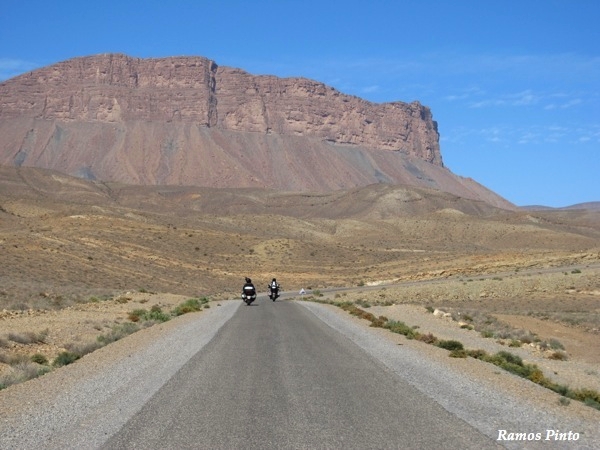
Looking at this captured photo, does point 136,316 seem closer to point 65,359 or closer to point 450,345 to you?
point 65,359

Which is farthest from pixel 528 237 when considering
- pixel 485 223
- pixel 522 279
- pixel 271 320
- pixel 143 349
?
pixel 143 349

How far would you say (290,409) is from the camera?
998 cm

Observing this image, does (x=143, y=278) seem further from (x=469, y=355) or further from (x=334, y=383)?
(x=334, y=383)

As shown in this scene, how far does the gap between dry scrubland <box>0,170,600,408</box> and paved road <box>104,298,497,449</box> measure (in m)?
4.18

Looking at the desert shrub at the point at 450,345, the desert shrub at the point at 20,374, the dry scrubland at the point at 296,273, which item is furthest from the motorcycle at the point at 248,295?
the desert shrub at the point at 20,374

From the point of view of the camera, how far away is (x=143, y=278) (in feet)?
198

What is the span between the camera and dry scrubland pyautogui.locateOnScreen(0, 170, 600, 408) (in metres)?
23.4

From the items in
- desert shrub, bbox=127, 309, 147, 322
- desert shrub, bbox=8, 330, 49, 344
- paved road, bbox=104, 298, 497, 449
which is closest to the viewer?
paved road, bbox=104, 298, 497, 449

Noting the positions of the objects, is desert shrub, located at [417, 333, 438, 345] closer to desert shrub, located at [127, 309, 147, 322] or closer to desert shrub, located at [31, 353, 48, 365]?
desert shrub, located at [31, 353, 48, 365]

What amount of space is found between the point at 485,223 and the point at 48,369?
405 ft

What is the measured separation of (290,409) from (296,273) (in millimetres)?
67637

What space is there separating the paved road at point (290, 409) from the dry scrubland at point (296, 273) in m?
4.18

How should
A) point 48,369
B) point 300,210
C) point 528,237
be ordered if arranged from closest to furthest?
point 48,369, point 528,237, point 300,210

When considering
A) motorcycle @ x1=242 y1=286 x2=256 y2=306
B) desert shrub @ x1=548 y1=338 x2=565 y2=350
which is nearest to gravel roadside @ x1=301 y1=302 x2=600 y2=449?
desert shrub @ x1=548 y1=338 x2=565 y2=350
